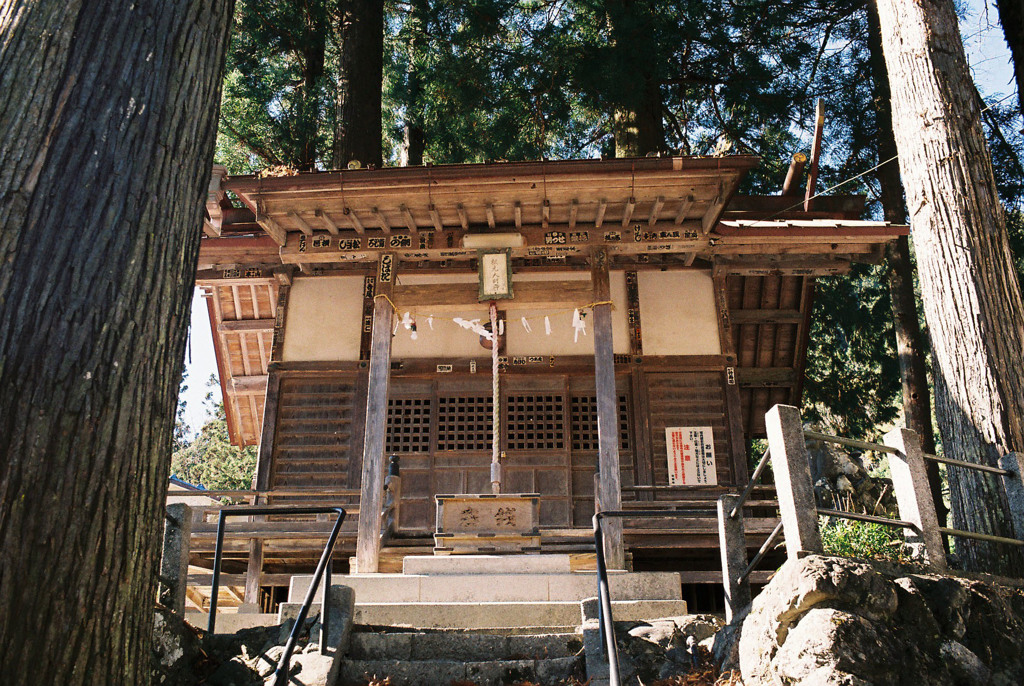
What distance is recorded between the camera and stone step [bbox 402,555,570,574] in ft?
26.1

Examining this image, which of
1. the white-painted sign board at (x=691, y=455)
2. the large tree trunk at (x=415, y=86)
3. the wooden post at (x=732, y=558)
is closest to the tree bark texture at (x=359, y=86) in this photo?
the large tree trunk at (x=415, y=86)

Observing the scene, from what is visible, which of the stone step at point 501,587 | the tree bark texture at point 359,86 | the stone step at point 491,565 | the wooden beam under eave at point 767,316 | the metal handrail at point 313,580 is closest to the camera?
the metal handrail at point 313,580

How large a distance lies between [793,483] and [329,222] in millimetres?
6378

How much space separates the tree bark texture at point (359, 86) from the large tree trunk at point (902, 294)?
24.3 ft

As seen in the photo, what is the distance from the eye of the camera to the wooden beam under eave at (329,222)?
9.55m

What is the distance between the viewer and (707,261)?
11344mm

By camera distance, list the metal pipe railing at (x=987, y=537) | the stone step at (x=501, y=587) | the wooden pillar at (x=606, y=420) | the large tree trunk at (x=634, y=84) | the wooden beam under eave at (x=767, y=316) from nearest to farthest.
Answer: the metal pipe railing at (x=987, y=537) → the stone step at (x=501, y=587) → the wooden pillar at (x=606, y=420) → the wooden beam under eave at (x=767, y=316) → the large tree trunk at (x=634, y=84)

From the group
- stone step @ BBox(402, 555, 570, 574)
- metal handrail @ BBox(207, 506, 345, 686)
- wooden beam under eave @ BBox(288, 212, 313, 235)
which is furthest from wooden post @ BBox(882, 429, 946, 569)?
wooden beam under eave @ BBox(288, 212, 313, 235)

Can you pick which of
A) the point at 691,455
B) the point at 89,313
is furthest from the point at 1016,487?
the point at 89,313

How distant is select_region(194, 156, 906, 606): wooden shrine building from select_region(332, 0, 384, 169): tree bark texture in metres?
2.08

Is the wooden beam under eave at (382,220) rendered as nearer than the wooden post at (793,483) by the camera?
No

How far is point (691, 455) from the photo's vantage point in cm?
1055

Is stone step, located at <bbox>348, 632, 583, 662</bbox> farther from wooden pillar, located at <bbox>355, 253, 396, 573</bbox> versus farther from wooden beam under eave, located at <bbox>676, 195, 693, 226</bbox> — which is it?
wooden beam under eave, located at <bbox>676, 195, 693, 226</bbox>

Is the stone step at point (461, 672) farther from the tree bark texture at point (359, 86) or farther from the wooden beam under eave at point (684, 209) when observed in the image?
the tree bark texture at point (359, 86)
